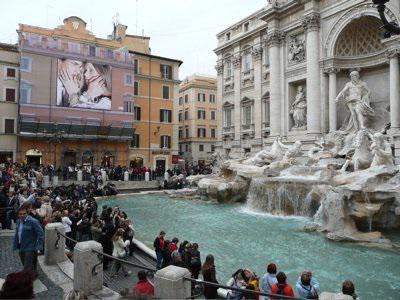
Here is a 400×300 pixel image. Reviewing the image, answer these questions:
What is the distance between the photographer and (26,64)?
33375 mm

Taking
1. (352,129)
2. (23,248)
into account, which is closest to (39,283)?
(23,248)

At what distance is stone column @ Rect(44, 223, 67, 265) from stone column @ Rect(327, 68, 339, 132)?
1962 cm

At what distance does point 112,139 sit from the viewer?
3731 centimetres

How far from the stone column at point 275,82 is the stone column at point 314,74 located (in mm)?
3297

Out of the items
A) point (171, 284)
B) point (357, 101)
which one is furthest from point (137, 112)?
point (171, 284)

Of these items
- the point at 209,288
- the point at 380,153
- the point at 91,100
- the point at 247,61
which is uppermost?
the point at 247,61

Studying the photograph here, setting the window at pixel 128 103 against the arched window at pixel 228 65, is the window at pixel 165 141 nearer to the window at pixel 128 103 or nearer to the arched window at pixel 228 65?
the window at pixel 128 103

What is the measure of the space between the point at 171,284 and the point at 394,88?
19900mm

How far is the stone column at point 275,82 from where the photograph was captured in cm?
2773

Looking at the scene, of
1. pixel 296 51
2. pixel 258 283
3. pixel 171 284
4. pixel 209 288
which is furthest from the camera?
pixel 296 51

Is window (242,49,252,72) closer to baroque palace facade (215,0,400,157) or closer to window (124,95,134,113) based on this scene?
baroque palace facade (215,0,400,157)

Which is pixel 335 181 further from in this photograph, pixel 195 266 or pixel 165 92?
pixel 165 92

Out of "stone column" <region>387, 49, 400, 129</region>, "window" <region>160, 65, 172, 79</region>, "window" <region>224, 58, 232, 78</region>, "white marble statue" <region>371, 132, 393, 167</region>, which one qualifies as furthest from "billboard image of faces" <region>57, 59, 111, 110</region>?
"white marble statue" <region>371, 132, 393, 167</region>

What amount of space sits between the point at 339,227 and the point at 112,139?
94.2 ft
